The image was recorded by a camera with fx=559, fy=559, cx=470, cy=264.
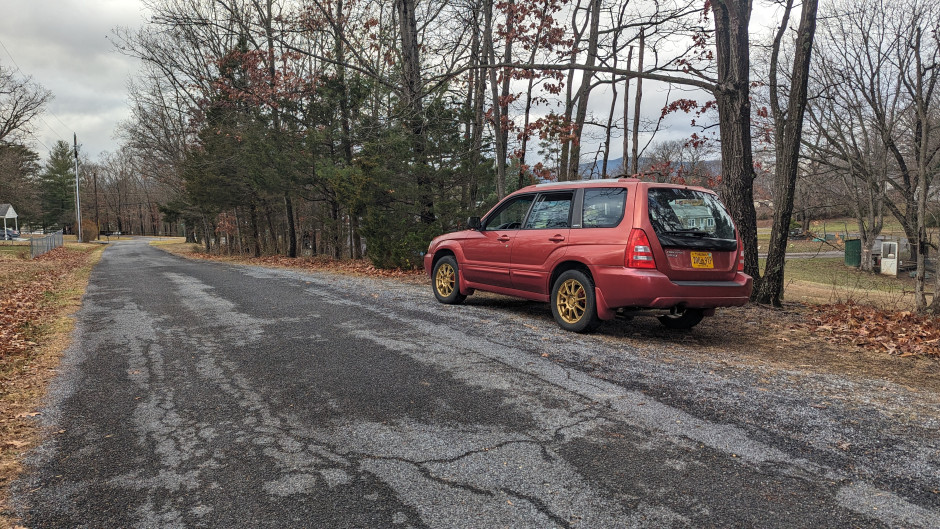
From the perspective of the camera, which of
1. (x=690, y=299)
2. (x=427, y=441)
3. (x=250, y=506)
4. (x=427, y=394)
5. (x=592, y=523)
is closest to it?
(x=592, y=523)

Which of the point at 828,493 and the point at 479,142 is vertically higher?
the point at 479,142

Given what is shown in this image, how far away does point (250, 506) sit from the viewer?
2.69 meters

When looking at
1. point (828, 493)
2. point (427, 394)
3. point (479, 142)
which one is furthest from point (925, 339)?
point (479, 142)

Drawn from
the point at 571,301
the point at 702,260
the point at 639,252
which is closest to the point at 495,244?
the point at 571,301

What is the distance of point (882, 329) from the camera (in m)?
6.98

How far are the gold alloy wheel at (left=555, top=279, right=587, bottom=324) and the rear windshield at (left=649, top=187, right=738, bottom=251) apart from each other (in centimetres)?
116

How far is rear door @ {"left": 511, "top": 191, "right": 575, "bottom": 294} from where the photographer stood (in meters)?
7.05

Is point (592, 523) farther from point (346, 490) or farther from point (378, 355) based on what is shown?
point (378, 355)

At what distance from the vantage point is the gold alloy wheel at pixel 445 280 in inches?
355

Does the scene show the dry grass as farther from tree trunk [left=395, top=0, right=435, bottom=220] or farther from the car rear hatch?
tree trunk [left=395, top=0, right=435, bottom=220]

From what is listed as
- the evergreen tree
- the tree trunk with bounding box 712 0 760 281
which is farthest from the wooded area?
the evergreen tree

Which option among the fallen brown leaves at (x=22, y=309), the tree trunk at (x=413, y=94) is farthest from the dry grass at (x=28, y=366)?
the tree trunk at (x=413, y=94)

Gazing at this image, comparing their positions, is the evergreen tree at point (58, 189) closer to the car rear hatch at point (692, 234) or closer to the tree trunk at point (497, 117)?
the tree trunk at point (497, 117)

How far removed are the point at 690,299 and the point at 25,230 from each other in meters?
116
